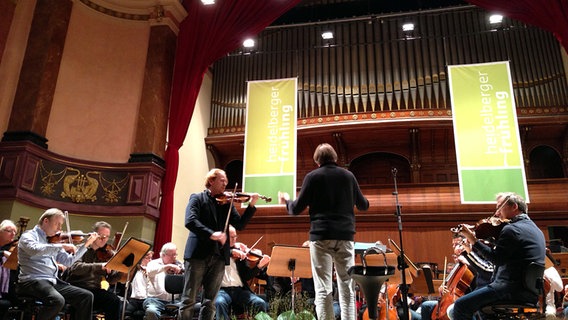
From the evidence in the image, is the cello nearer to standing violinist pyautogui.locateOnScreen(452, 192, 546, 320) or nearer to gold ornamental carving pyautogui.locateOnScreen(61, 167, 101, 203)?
standing violinist pyautogui.locateOnScreen(452, 192, 546, 320)

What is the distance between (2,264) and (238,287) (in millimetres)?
2334

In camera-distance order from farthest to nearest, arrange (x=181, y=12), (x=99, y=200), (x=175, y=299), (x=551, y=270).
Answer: (x=181, y=12) → (x=99, y=200) → (x=175, y=299) → (x=551, y=270)

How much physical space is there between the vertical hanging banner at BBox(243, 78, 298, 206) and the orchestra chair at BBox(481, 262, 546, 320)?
171 inches

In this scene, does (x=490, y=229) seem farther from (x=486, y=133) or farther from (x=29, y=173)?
(x=29, y=173)

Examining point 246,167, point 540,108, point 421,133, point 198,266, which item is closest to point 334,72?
point 421,133

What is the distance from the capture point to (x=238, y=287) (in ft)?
16.4

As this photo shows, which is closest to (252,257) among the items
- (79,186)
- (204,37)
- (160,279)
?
(160,279)

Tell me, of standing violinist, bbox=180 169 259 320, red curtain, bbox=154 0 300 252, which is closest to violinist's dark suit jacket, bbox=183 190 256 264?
standing violinist, bbox=180 169 259 320

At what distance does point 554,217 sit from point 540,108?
2.24 m

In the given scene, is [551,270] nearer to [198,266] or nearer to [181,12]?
[198,266]

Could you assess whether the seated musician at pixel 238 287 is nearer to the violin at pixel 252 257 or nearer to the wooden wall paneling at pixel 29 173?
the violin at pixel 252 257

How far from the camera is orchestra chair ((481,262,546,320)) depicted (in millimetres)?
3199

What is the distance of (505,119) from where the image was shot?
7387mm

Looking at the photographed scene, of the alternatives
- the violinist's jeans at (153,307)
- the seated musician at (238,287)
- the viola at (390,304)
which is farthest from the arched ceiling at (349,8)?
the violinist's jeans at (153,307)
